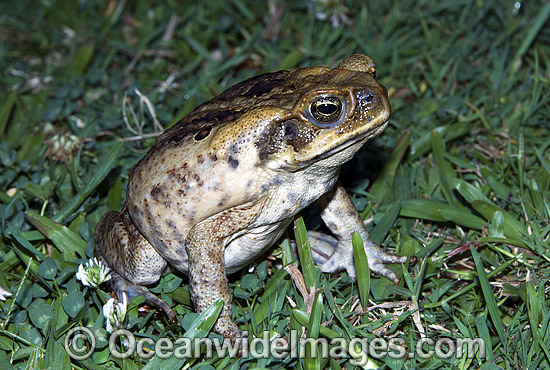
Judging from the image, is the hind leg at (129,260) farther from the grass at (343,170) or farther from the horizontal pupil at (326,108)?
the horizontal pupil at (326,108)

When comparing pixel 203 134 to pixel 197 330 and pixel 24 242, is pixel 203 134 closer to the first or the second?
pixel 197 330

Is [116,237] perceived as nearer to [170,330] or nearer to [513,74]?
[170,330]

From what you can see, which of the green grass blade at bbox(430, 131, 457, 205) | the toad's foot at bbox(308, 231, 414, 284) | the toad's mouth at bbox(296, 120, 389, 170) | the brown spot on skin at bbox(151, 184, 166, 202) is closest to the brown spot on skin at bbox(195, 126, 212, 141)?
the brown spot on skin at bbox(151, 184, 166, 202)

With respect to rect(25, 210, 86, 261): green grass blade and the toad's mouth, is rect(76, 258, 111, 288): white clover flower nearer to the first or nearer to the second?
rect(25, 210, 86, 261): green grass blade

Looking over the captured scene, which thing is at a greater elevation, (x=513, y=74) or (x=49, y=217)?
(x=49, y=217)

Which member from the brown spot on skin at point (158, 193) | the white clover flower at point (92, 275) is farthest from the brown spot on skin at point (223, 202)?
the white clover flower at point (92, 275)

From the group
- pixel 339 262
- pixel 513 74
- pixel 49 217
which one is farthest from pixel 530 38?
pixel 49 217

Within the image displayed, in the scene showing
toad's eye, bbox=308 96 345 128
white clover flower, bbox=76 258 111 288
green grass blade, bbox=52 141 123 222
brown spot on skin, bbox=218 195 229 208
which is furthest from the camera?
green grass blade, bbox=52 141 123 222
